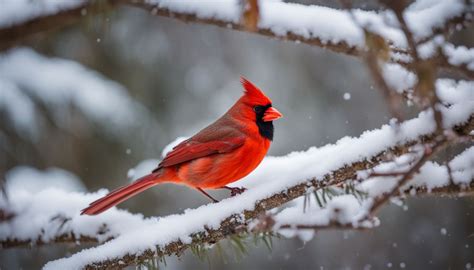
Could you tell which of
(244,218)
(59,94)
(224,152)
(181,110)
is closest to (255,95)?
(224,152)

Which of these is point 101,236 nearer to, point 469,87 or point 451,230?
point 469,87

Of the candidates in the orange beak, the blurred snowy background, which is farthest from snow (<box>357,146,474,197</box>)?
the blurred snowy background

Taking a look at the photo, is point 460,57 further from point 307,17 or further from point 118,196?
point 118,196

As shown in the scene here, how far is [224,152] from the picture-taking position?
2.98 m

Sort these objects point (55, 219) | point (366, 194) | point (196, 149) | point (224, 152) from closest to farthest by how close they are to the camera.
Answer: point (366, 194), point (55, 219), point (224, 152), point (196, 149)

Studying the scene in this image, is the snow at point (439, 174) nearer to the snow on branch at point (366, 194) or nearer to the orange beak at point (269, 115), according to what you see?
the snow on branch at point (366, 194)

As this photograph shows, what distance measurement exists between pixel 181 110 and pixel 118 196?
2.72 metres

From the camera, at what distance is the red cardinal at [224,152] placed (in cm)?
291

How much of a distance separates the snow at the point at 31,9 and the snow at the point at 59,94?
8.24ft

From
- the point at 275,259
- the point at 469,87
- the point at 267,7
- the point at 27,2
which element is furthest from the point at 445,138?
the point at 275,259

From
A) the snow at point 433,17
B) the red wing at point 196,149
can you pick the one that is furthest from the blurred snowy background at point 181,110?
the snow at point 433,17

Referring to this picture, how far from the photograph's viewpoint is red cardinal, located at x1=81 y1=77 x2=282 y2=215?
291cm

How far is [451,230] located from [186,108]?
122 inches

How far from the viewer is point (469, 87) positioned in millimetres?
2098
